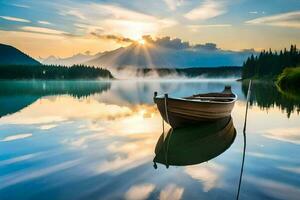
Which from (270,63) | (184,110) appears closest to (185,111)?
(184,110)

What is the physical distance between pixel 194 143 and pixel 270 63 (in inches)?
5126

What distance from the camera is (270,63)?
13788 centimetres

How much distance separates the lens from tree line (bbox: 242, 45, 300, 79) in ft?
413

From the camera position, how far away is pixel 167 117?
2005 cm

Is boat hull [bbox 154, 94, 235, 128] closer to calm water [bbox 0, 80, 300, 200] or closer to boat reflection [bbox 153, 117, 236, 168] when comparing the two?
boat reflection [bbox 153, 117, 236, 168]

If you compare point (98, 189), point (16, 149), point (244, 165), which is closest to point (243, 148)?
point (244, 165)

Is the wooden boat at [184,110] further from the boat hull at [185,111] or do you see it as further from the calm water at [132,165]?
the calm water at [132,165]

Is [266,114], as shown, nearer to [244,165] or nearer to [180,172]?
[244,165]

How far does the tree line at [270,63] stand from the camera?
126 m

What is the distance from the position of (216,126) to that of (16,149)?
11851 millimetres

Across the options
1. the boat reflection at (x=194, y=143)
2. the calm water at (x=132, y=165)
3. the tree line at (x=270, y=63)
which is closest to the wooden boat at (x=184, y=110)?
the boat reflection at (x=194, y=143)

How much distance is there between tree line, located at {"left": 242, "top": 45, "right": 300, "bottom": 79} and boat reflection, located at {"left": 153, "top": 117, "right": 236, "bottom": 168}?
10916 cm

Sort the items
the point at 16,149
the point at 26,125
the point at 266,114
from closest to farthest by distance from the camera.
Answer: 1. the point at 16,149
2. the point at 26,125
3. the point at 266,114

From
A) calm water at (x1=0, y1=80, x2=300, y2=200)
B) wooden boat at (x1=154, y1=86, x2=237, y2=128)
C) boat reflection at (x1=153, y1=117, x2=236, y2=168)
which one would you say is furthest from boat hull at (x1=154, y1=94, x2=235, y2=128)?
calm water at (x1=0, y1=80, x2=300, y2=200)
